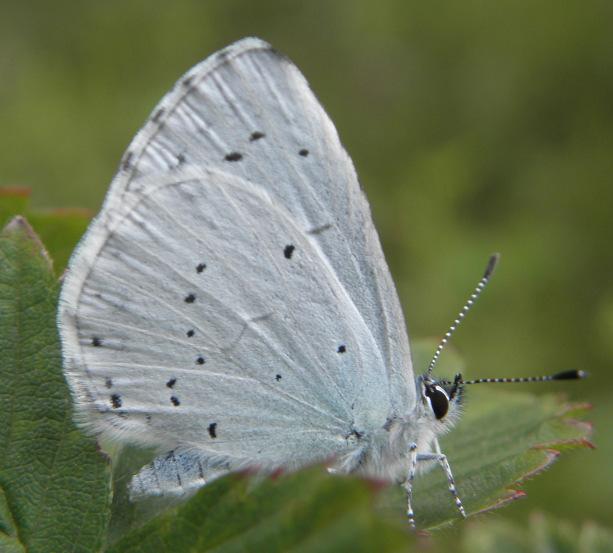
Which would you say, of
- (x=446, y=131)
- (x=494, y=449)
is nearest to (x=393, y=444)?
(x=494, y=449)

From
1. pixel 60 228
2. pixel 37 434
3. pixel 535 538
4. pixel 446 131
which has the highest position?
pixel 446 131

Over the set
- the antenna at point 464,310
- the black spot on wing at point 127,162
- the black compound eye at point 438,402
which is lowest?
the black compound eye at point 438,402

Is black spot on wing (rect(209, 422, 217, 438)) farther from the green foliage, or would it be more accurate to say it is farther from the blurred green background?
the blurred green background

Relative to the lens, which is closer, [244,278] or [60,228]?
[244,278]

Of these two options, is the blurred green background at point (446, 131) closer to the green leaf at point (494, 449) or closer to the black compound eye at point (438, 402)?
the green leaf at point (494, 449)

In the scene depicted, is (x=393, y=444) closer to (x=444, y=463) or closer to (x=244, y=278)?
(x=444, y=463)

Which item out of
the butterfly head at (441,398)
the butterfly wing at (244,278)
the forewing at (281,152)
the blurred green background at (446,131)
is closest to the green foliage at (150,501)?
the butterfly head at (441,398)
